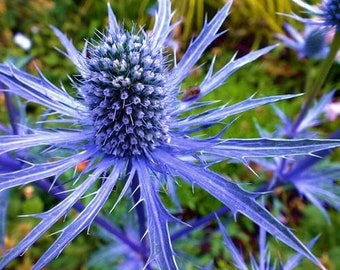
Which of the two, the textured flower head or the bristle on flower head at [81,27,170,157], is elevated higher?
the textured flower head

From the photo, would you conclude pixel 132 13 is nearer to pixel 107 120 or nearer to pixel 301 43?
pixel 301 43

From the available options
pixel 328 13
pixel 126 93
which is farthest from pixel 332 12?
pixel 126 93

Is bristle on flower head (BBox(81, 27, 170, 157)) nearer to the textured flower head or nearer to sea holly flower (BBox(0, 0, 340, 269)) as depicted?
sea holly flower (BBox(0, 0, 340, 269))

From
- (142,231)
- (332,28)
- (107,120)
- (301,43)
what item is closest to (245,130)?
(301,43)

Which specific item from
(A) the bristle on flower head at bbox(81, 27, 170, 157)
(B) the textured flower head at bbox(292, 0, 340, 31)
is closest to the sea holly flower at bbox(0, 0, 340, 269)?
(A) the bristle on flower head at bbox(81, 27, 170, 157)

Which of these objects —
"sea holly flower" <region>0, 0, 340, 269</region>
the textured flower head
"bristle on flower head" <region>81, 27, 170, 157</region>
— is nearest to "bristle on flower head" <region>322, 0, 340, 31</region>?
the textured flower head

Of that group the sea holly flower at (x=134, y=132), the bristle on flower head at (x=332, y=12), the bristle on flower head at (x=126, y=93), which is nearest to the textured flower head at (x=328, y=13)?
the bristle on flower head at (x=332, y=12)

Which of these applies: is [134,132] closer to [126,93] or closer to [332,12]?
[126,93]

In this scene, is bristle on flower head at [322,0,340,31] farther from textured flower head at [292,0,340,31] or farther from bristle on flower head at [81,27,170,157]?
bristle on flower head at [81,27,170,157]

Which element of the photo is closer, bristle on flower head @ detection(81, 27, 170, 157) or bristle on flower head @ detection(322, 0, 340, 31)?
bristle on flower head @ detection(81, 27, 170, 157)
